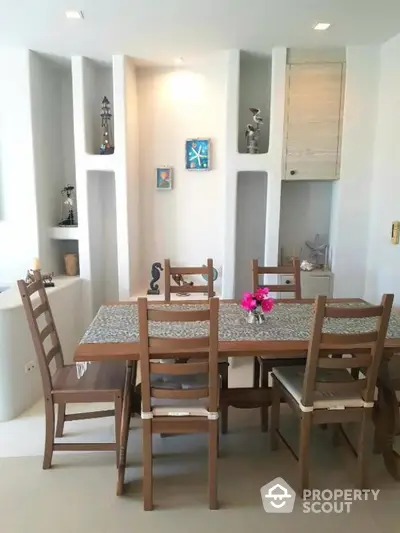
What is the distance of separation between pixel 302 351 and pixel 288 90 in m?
2.53

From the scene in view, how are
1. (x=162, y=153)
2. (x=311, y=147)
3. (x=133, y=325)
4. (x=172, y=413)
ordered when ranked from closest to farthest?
(x=172, y=413)
(x=133, y=325)
(x=311, y=147)
(x=162, y=153)

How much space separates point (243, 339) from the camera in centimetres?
220

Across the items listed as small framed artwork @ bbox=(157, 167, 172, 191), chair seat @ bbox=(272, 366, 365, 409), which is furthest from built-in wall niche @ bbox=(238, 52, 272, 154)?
chair seat @ bbox=(272, 366, 365, 409)

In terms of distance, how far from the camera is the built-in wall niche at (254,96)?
13.3 ft

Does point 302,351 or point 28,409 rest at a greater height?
point 302,351

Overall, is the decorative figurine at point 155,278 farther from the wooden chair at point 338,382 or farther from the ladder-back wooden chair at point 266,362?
the wooden chair at point 338,382

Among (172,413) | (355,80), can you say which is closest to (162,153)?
(355,80)

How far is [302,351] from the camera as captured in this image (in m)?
2.11

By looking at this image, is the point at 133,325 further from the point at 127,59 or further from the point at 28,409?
the point at 127,59

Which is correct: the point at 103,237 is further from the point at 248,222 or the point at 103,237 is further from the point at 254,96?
the point at 254,96

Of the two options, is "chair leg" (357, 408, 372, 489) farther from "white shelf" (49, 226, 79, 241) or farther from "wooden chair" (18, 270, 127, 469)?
"white shelf" (49, 226, 79, 241)

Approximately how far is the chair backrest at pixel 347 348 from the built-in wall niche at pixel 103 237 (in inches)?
101

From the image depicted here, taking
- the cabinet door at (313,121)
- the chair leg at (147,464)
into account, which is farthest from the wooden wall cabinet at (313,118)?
the chair leg at (147,464)

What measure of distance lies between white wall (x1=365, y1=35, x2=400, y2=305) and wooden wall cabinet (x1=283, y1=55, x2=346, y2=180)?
33 cm
